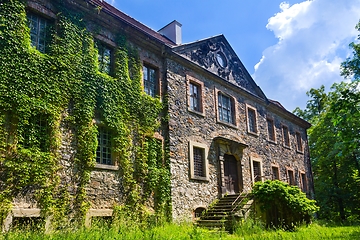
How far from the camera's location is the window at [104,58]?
12664 mm

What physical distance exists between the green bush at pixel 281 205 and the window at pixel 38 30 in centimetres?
1083

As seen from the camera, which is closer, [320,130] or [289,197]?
[289,197]

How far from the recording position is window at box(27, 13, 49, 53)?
1077cm

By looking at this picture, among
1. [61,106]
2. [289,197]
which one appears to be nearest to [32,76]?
[61,106]

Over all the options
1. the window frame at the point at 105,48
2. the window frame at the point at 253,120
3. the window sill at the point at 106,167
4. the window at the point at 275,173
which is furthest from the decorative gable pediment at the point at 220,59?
the window sill at the point at 106,167

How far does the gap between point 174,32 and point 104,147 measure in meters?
9.62

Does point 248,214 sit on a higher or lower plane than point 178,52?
lower

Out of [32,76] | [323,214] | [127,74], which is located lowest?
[323,214]

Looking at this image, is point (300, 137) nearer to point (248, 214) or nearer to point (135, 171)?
point (248, 214)

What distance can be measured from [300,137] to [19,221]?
22767 mm

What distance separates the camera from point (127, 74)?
13.2 metres

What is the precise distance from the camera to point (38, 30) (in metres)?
11.0

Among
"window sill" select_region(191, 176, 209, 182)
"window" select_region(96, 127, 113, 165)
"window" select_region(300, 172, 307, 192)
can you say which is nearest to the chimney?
"window sill" select_region(191, 176, 209, 182)

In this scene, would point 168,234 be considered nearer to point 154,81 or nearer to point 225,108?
point 154,81
